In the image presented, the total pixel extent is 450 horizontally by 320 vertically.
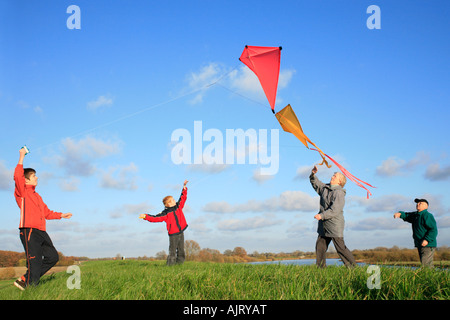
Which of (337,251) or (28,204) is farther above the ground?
(28,204)

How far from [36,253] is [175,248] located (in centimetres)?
472

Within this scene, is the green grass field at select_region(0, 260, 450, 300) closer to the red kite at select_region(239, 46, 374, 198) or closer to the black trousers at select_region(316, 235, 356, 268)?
the black trousers at select_region(316, 235, 356, 268)

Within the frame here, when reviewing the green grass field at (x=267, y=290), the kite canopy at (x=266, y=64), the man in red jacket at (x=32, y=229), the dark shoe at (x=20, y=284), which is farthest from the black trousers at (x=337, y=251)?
the dark shoe at (x=20, y=284)

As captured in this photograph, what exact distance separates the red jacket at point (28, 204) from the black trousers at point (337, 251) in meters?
6.17

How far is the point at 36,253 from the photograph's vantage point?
6906 millimetres

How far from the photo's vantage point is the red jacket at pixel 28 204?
680cm

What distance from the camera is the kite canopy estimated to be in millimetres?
9508

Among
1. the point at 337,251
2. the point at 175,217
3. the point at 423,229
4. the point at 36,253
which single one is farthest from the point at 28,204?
the point at 423,229

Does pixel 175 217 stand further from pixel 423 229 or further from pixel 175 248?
pixel 423 229

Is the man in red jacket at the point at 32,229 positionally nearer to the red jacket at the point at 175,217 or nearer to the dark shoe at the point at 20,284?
the dark shoe at the point at 20,284

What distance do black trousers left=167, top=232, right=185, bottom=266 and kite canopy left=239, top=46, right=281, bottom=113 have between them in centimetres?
506
